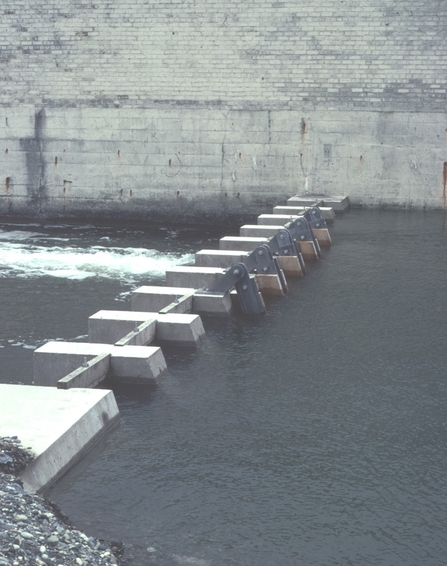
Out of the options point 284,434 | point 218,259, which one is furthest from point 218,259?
point 284,434

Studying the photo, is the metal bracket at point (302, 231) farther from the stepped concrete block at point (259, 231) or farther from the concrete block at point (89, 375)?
the concrete block at point (89, 375)

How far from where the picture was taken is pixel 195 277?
12.2m

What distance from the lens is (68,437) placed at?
663 centimetres

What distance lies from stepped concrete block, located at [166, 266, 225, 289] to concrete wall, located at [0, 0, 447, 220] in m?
8.73

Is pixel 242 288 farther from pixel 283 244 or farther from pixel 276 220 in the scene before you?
pixel 276 220

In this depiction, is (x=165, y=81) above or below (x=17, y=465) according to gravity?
above

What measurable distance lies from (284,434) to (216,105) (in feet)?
46.3

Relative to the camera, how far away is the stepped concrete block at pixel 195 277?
12117 millimetres

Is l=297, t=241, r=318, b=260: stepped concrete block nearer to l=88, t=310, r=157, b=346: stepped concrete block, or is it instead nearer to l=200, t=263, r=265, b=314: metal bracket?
l=200, t=263, r=265, b=314: metal bracket

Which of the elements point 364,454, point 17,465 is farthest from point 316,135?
point 17,465

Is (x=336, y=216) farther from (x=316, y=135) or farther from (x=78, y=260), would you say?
(x=78, y=260)

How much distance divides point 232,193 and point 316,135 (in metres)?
2.29

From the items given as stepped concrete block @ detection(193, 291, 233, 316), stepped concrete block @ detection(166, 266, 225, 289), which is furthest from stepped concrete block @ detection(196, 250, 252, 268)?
stepped concrete block @ detection(193, 291, 233, 316)

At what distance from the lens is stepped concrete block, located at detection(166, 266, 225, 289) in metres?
12.1
